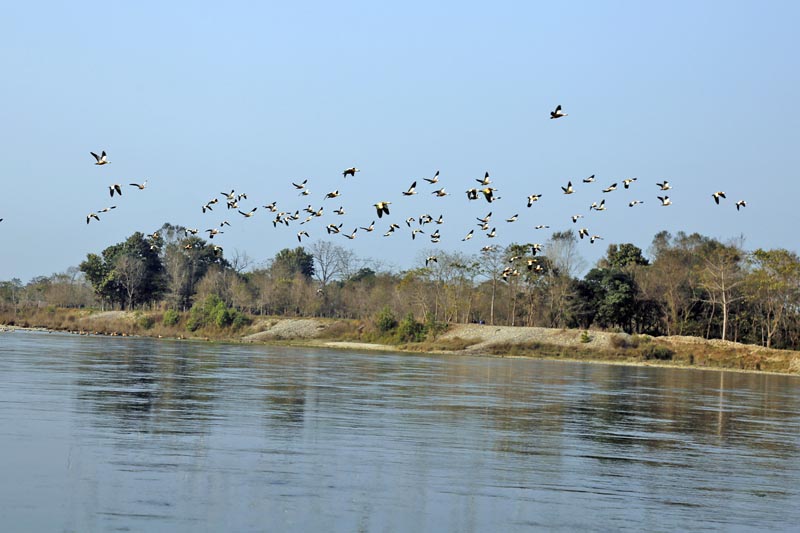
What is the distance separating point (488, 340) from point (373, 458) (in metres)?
73.3

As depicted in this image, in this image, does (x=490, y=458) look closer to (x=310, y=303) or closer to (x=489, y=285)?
(x=489, y=285)

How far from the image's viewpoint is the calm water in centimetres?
1590

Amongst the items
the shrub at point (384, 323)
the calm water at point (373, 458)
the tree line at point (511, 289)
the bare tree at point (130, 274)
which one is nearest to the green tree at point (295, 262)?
the tree line at point (511, 289)

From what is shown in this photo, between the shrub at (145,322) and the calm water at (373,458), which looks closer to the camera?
the calm water at (373,458)

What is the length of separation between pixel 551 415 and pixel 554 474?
12.5 metres

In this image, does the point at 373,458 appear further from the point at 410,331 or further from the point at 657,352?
the point at 410,331

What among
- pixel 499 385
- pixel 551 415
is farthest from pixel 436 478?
pixel 499 385

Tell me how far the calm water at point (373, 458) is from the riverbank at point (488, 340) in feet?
143

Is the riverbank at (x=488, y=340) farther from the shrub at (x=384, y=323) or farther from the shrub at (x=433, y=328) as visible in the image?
the shrub at (x=384, y=323)

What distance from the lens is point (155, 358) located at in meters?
58.2

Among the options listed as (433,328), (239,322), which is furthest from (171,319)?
(433,328)

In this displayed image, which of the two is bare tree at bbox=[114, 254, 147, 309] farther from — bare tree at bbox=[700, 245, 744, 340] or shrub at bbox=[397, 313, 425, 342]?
bare tree at bbox=[700, 245, 744, 340]

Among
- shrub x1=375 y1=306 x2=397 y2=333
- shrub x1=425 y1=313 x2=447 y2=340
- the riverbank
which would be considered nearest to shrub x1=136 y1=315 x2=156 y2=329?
the riverbank

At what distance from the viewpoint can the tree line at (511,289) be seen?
92750 millimetres
